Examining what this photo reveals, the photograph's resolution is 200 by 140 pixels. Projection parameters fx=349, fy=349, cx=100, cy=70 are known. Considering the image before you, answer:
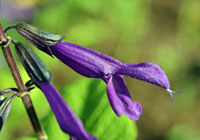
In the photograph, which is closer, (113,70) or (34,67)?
(34,67)

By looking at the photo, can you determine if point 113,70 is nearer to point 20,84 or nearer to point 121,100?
point 121,100

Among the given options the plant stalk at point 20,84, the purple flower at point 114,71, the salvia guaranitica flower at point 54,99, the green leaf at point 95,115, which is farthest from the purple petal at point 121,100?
the green leaf at point 95,115

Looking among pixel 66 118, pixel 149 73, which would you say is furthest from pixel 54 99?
pixel 149 73

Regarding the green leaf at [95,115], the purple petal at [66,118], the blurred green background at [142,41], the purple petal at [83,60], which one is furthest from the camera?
the blurred green background at [142,41]

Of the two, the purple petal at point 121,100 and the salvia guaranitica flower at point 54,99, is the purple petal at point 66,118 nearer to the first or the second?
the salvia guaranitica flower at point 54,99

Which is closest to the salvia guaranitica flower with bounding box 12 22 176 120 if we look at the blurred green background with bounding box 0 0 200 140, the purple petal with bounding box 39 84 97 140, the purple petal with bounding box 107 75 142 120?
the purple petal with bounding box 107 75 142 120

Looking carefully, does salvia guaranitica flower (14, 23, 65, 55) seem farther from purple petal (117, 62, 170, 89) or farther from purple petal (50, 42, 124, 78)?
purple petal (117, 62, 170, 89)

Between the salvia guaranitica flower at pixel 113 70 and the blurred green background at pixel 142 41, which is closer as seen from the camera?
the salvia guaranitica flower at pixel 113 70
